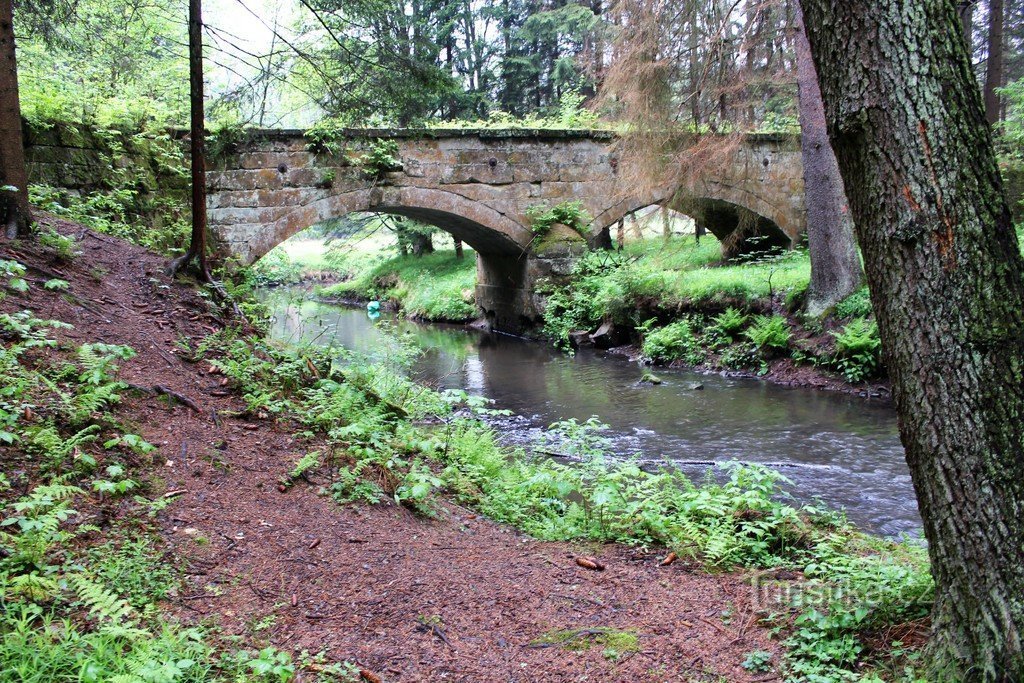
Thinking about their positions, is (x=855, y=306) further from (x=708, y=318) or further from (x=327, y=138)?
(x=327, y=138)

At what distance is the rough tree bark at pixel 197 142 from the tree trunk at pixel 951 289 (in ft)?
17.2

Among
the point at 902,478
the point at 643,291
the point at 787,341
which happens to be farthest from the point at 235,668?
the point at 643,291

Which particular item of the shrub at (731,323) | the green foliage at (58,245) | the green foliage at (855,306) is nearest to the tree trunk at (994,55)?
the green foliage at (855,306)

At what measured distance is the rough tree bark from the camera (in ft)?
18.7

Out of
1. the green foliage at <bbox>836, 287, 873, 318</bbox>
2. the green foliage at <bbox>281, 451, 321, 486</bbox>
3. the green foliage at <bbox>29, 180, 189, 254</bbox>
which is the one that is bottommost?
the green foliage at <bbox>281, 451, 321, 486</bbox>

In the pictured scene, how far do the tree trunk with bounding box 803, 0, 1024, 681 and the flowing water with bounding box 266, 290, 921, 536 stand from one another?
2452 millimetres

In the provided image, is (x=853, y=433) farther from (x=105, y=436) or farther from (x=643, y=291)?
(x=105, y=436)

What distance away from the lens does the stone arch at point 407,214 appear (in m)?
11.3

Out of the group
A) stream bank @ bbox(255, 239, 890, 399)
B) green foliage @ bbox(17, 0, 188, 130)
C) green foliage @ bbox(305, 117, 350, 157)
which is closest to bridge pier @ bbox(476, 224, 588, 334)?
stream bank @ bbox(255, 239, 890, 399)

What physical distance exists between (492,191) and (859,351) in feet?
22.8

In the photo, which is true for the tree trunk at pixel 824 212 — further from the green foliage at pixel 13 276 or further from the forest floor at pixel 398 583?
the green foliage at pixel 13 276

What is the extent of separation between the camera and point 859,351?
9.25 m

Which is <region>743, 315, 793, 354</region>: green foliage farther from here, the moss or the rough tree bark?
the moss

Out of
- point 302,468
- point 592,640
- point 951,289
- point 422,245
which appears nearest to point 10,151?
point 302,468
